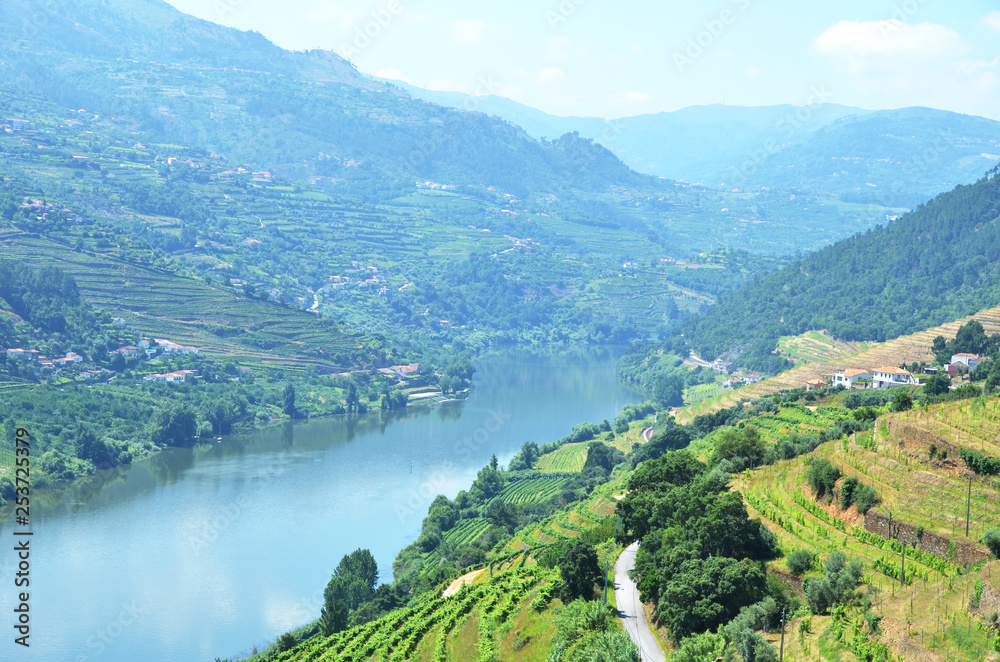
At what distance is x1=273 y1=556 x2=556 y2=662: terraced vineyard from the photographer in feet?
69.4

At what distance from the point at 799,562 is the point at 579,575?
4.42 meters

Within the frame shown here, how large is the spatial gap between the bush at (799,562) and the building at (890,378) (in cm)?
2507

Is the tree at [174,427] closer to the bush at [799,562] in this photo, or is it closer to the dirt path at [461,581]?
the dirt path at [461,581]

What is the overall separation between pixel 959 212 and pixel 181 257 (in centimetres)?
6384

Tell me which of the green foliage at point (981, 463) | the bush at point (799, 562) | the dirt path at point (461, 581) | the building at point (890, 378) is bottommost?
the dirt path at point (461, 581)

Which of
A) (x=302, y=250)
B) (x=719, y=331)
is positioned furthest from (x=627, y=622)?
(x=302, y=250)

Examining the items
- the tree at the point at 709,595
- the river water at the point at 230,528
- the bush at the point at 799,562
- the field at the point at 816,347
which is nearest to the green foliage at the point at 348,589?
the river water at the point at 230,528

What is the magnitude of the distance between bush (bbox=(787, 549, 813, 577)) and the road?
2.67 meters

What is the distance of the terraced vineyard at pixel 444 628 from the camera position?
21.1 meters

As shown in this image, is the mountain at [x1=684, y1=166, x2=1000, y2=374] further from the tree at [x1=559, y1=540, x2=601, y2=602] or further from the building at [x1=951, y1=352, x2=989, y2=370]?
the tree at [x1=559, y1=540, x2=601, y2=602]

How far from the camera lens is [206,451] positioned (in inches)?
2068

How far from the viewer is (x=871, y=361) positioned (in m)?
46.9

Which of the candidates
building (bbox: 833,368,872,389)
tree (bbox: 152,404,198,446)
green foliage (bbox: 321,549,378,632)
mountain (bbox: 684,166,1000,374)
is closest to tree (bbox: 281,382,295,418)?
tree (bbox: 152,404,198,446)

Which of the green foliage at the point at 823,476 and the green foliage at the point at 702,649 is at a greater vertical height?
the green foliage at the point at 823,476
